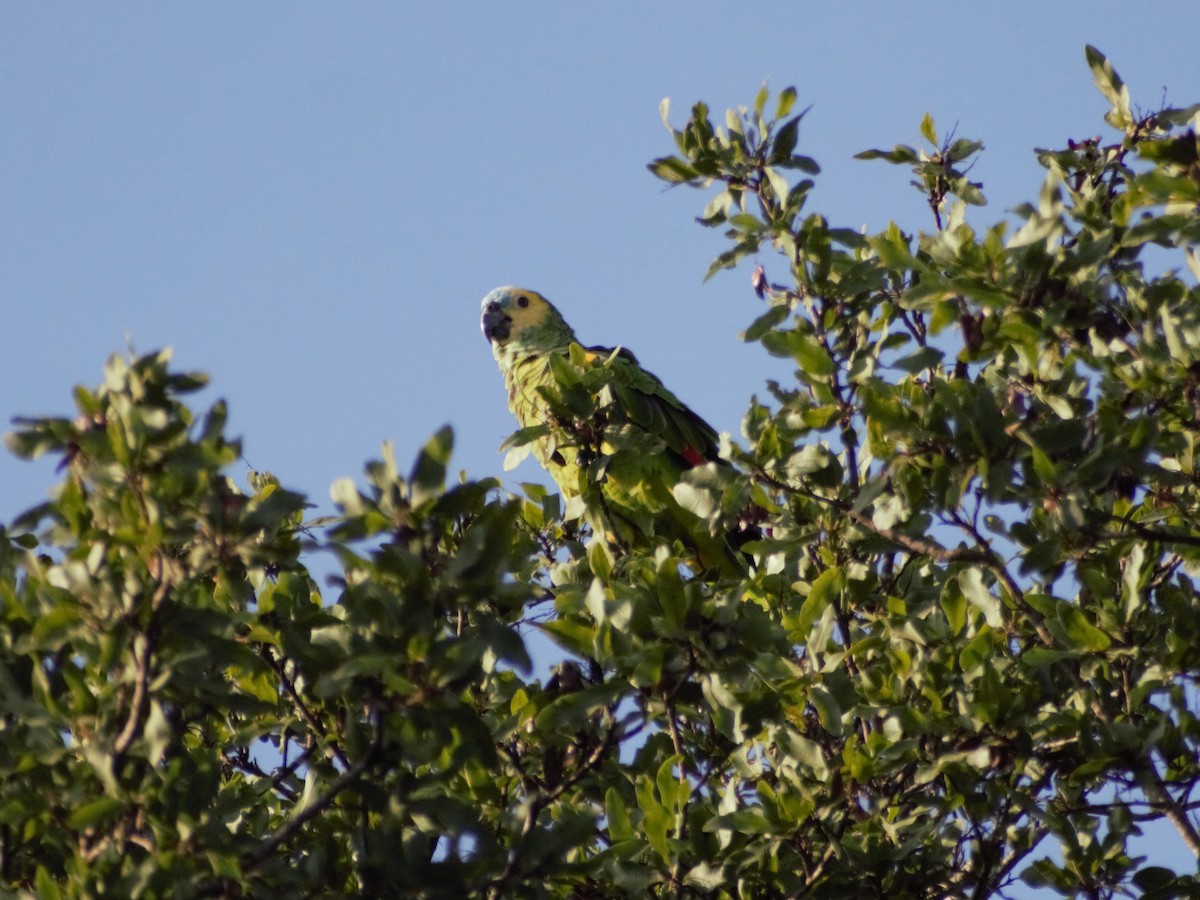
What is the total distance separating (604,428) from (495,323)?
13.8 feet

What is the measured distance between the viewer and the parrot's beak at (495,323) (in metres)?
7.41

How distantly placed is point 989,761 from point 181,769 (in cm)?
163

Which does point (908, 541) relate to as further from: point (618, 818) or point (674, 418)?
point (674, 418)

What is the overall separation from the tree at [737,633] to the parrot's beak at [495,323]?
11.5 ft

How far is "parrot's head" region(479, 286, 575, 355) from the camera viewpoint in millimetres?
7109

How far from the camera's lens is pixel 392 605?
225 centimetres

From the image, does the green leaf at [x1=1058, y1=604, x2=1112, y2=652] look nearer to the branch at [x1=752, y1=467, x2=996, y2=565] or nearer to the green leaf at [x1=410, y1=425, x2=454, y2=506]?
the branch at [x1=752, y1=467, x2=996, y2=565]

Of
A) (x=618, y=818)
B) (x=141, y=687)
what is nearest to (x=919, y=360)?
(x=618, y=818)

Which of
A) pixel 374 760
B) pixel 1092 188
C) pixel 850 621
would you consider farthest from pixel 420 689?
pixel 1092 188

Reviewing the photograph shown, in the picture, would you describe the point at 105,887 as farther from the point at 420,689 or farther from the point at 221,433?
the point at 221,433

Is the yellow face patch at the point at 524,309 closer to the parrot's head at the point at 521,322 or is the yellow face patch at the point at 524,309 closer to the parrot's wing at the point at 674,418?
the parrot's head at the point at 521,322

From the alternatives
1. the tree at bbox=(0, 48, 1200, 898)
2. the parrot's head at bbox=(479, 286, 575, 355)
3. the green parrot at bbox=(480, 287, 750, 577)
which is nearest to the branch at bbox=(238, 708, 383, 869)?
the tree at bbox=(0, 48, 1200, 898)

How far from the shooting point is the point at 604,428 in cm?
339

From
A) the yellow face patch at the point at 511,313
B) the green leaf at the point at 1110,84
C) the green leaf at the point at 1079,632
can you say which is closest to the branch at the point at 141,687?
the green leaf at the point at 1079,632
